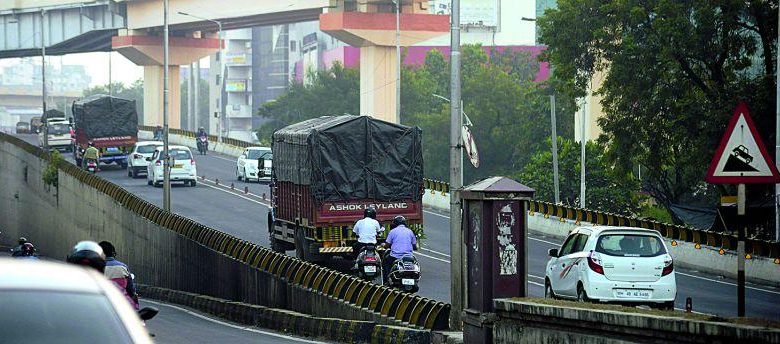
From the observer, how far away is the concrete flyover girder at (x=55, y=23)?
9406 cm

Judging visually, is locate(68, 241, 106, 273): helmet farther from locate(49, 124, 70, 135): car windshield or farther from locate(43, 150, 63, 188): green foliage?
locate(49, 124, 70, 135): car windshield

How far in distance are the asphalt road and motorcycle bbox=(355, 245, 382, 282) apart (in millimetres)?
2516

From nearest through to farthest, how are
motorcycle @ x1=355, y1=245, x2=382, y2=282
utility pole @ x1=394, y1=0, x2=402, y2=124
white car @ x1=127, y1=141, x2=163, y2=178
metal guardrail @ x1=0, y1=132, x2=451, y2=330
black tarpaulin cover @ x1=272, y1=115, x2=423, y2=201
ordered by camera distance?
metal guardrail @ x1=0, y1=132, x2=451, y2=330, motorcycle @ x1=355, y1=245, x2=382, y2=282, black tarpaulin cover @ x1=272, y1=115, x2=423, y2=201, utility pole @ x1=394, y1=0, x2=402, y2=124, white car @ x1=127, y1=141, x2=163, y2=178

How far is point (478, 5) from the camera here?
16175cm

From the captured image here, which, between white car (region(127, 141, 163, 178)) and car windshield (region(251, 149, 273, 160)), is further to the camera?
white car (region(127, 141, 163, 178))

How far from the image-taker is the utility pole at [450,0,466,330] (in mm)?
19344

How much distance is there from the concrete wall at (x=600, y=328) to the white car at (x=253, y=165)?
46.8 metres

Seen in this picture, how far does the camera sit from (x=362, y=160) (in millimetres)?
33062

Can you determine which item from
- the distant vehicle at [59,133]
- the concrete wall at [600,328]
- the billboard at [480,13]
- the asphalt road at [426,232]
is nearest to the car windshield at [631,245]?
the asphalt road at [426,232]

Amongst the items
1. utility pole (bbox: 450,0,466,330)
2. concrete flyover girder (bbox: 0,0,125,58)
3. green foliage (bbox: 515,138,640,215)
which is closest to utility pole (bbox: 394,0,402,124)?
green foliage (bbox: 515,138,640,215)

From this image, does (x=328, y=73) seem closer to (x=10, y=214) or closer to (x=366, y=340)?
(x=10, y=214)

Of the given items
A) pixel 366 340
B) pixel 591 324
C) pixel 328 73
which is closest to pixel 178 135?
pixel 328 73

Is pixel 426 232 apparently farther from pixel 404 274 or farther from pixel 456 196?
pixel 456 196

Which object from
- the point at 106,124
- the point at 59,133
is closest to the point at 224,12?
the point at 59,133
